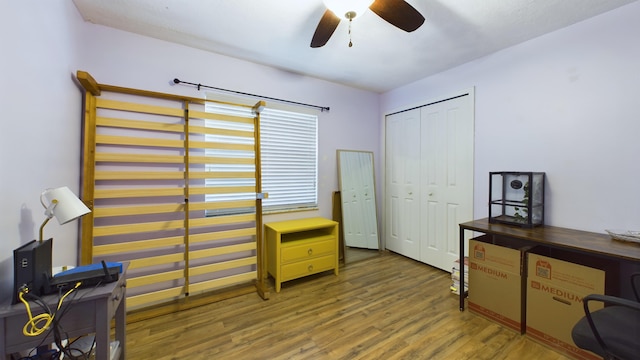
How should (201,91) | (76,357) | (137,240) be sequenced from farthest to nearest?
(201,91) < (137,240) < (76,357)

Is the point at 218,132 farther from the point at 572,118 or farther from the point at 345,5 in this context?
the point at 572,118

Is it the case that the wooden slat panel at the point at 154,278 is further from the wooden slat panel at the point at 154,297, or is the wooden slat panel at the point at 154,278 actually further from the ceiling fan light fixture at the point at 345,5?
the ceiling fan light fixture at the point at 345,5

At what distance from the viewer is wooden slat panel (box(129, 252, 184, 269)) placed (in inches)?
83.5

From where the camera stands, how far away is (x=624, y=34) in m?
1.83

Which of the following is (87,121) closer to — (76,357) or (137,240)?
(137,240)

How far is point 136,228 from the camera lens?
209cm

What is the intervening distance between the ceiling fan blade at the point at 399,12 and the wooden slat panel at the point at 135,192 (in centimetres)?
218

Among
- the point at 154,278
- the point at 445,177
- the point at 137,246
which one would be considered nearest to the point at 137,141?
the point at 137,246

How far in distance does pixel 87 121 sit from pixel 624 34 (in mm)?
4198

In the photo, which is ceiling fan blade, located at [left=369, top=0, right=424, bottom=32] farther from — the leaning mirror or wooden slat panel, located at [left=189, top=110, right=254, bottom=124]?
the leaning mirror

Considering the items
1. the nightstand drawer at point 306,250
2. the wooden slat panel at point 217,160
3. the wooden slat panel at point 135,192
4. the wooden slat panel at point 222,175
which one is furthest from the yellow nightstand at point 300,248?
the wooden slat panel at point 135,192

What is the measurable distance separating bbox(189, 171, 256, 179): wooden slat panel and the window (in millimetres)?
229

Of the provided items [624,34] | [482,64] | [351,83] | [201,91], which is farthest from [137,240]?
[624,34]

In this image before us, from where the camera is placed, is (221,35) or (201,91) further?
(201,91)
